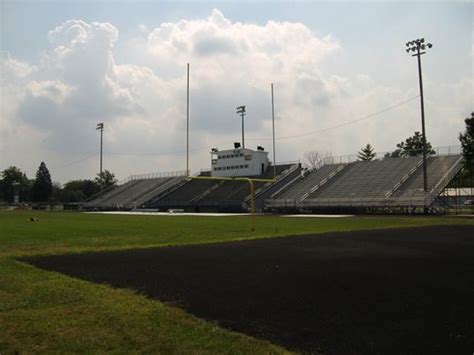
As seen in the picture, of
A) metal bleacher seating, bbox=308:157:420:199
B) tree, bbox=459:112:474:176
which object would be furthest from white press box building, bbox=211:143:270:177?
tree, bbox=459:112:474:176

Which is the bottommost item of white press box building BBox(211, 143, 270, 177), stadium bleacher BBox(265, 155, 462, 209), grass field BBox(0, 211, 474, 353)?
grass field BBox(0, 211, 474, 353)

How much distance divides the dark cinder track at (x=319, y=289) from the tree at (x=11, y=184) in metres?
128

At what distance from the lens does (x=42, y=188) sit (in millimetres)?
122938

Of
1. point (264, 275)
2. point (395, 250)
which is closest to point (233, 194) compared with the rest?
point (395, 250)

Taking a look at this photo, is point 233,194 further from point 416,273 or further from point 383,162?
point 416,273

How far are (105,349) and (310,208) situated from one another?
53727 mm

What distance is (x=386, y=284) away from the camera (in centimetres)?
913

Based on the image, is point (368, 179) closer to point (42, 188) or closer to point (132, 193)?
point (132, 193)

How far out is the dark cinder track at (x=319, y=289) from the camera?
578 centimetres

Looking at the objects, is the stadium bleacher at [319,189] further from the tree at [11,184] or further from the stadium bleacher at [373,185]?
the tree at [11,184]

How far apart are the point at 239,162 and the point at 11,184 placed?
85655 mm

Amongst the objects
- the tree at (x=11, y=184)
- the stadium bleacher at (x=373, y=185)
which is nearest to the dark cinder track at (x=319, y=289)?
the stadium bleacher at (x=373, y=185)

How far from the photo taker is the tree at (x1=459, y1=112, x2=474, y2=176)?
51.5 meters

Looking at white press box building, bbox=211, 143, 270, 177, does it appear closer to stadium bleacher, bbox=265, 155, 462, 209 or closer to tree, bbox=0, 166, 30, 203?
stadium bleacher, bbox=265, 155, 462, 209
